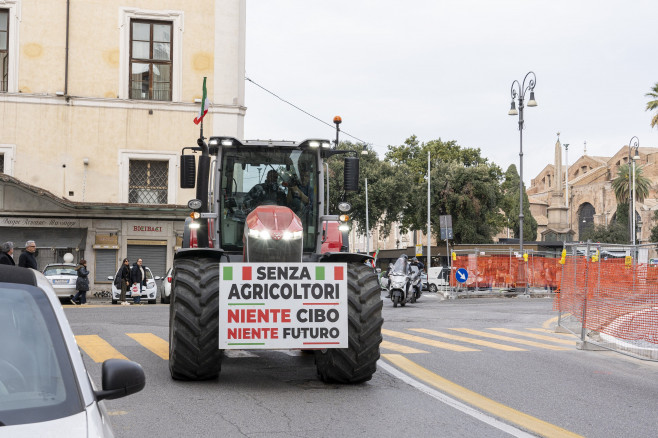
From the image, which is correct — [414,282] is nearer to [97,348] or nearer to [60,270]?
[60,270]

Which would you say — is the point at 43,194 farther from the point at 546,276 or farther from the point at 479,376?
the point at 479,376

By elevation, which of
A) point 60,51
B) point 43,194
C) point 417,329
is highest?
point 60,51

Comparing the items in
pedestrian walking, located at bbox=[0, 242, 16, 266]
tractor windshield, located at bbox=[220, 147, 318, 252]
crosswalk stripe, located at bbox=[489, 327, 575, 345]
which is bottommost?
crosswalk stripe, located at bbox=[489, 327, 575, 345]

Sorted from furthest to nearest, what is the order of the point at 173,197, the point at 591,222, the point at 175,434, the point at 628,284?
the point at 591,222
the point at 173,197
the point at 628,284
the point at 175,434

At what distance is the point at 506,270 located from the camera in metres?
35.1

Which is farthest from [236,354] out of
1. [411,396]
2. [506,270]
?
[506,270]

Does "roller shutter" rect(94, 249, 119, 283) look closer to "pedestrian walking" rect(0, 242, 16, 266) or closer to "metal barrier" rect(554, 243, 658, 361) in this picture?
"pedestrian walking" rect(0, 242, 16, 266)

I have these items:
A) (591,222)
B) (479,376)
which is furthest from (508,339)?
(591,222)

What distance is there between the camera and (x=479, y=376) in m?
9.72

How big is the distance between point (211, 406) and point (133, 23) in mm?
28789

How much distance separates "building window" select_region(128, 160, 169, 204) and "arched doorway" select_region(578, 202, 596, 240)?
275ft

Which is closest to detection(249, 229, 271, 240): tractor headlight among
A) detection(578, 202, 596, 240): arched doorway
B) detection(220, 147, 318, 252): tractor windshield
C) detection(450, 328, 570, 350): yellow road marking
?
detection(220, 147, 318, 252): tractor windshield

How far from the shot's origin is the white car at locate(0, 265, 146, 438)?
9.81ft

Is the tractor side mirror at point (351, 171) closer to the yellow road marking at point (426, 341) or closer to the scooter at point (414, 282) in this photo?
the yellow road marking at point (426, 341)
